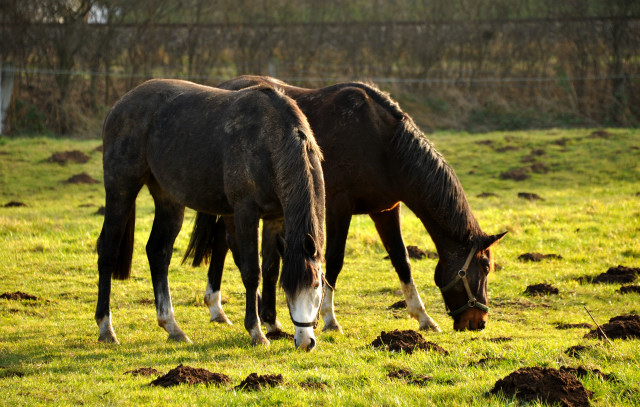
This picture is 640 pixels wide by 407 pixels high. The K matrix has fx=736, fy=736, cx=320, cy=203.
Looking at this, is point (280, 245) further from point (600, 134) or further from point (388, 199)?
point (600, 134)

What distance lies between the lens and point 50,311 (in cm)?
820

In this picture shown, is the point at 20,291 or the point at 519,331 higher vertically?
the point at 519,331

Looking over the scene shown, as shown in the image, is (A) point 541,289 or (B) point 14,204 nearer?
(A) point 541,289

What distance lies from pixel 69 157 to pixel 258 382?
1637 cm

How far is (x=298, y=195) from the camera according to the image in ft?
19.3

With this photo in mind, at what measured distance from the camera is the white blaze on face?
219 inches

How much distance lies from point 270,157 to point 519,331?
10.3ft

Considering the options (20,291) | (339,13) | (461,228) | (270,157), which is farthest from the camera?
(339,13)

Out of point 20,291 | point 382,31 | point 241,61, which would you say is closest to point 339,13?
point 382,31

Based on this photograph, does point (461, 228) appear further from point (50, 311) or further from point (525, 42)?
point (525, 42)

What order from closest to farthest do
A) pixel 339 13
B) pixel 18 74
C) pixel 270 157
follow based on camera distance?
→ pixel 270 157 → pixel 18 74 → pixel 339 13

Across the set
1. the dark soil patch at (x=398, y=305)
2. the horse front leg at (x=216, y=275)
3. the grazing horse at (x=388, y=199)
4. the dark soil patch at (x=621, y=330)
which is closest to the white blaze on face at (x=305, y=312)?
the grazing horse at (x=388, y=199)

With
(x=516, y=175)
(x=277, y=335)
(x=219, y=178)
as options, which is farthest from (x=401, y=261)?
(x=516, y=175)

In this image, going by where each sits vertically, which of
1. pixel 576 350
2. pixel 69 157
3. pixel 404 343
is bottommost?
pixel 69 157
